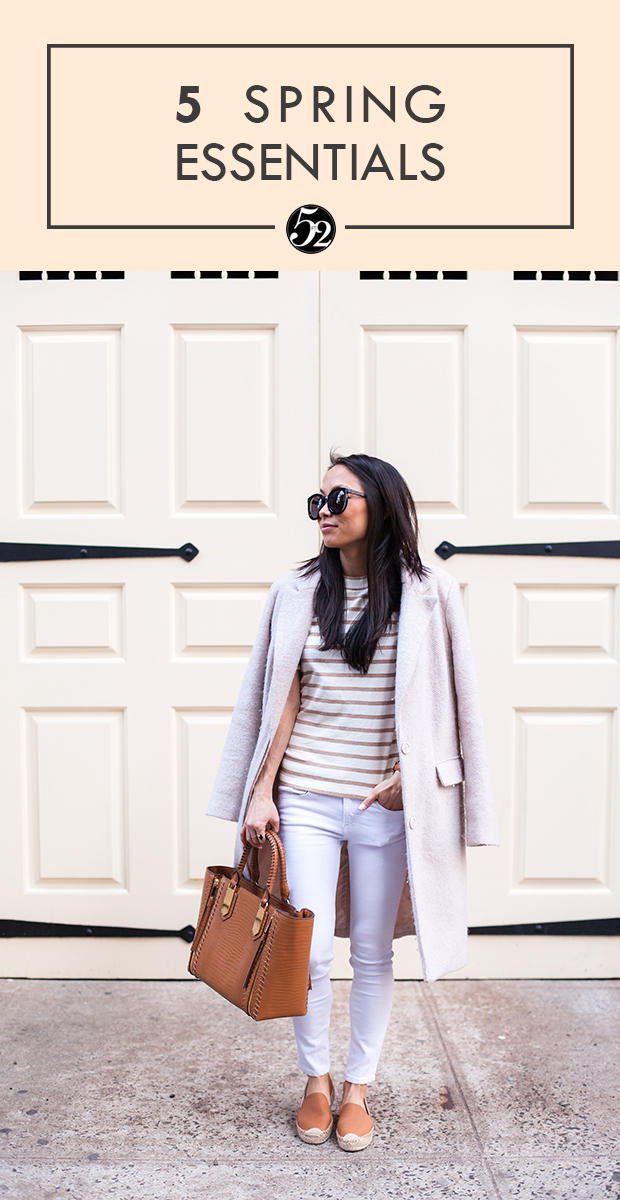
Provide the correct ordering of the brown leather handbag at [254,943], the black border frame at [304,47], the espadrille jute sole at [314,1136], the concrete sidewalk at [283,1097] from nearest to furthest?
1. the brown leather handbag at [254,943]
2. the concrete sidewalk at [283,1097]
3. the espadrille jute sole at [314,1136]
4. the black border frame at [304,47]

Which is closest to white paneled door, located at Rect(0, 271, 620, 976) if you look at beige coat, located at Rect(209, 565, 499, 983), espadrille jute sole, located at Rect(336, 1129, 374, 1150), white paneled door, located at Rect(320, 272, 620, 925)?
white paneled door, located at Rect(320, 272, 620, 925)

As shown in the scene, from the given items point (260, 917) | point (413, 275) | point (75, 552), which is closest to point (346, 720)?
point (260, 917)

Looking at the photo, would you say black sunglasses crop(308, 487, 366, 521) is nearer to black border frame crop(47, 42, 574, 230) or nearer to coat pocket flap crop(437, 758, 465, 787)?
coat pocket flap crop(437, 758, 465, 787)

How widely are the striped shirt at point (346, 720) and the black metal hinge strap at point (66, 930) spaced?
1.18 m

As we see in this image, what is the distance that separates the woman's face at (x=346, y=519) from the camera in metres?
1.98

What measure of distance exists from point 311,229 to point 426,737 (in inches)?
66.4

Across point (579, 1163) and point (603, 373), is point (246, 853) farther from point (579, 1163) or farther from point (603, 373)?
point (603, 373)

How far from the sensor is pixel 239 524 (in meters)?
2.87

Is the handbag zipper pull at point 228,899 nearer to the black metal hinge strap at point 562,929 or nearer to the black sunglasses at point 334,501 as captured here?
the black sunglasses at point 334,501

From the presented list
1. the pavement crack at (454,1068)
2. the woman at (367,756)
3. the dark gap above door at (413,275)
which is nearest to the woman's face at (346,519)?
the woman at (367,756)

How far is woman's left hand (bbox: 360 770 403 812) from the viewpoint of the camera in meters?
1.97

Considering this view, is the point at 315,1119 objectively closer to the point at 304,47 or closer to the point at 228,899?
the point at 228,899

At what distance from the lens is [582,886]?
2.94m

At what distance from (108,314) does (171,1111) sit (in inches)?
87.9
